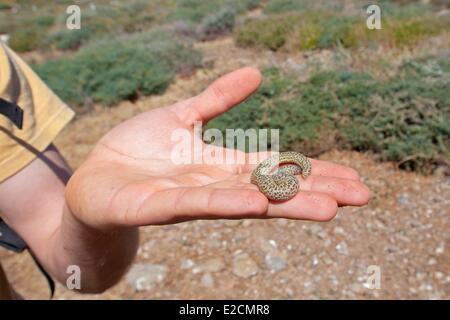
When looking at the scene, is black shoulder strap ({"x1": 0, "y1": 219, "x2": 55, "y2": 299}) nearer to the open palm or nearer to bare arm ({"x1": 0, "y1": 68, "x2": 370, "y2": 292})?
bare arm ({"x1": 0, "y1": 68, "x2": 370, "y2": 292})

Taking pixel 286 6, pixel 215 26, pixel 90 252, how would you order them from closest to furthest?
pixel 90 252 → pixel 215 26 → pixel 286 6

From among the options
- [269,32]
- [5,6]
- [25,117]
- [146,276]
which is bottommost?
[146,276]

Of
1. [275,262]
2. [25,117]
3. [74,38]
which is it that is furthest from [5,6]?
[25,117]

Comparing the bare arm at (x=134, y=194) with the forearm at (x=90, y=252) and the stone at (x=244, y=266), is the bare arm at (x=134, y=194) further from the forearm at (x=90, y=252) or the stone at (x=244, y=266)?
the stone at (x=244, y=266)

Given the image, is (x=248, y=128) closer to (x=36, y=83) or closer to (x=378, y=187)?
(x=378, y=187)

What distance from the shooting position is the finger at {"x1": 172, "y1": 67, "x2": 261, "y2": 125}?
9.05ft

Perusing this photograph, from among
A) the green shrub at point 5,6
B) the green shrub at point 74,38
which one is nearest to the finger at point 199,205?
the green shrub at point 74,38

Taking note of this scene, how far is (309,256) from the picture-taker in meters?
5.10

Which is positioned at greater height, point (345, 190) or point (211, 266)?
point (345, 190)

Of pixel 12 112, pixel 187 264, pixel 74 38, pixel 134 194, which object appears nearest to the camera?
pixel 134 194

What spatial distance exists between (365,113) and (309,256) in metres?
2.72

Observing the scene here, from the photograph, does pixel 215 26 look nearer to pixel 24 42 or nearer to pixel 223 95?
pixel 24 42

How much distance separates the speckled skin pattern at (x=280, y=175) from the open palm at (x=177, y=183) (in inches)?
2.7

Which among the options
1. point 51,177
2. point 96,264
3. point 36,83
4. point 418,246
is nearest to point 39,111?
point 36,83
